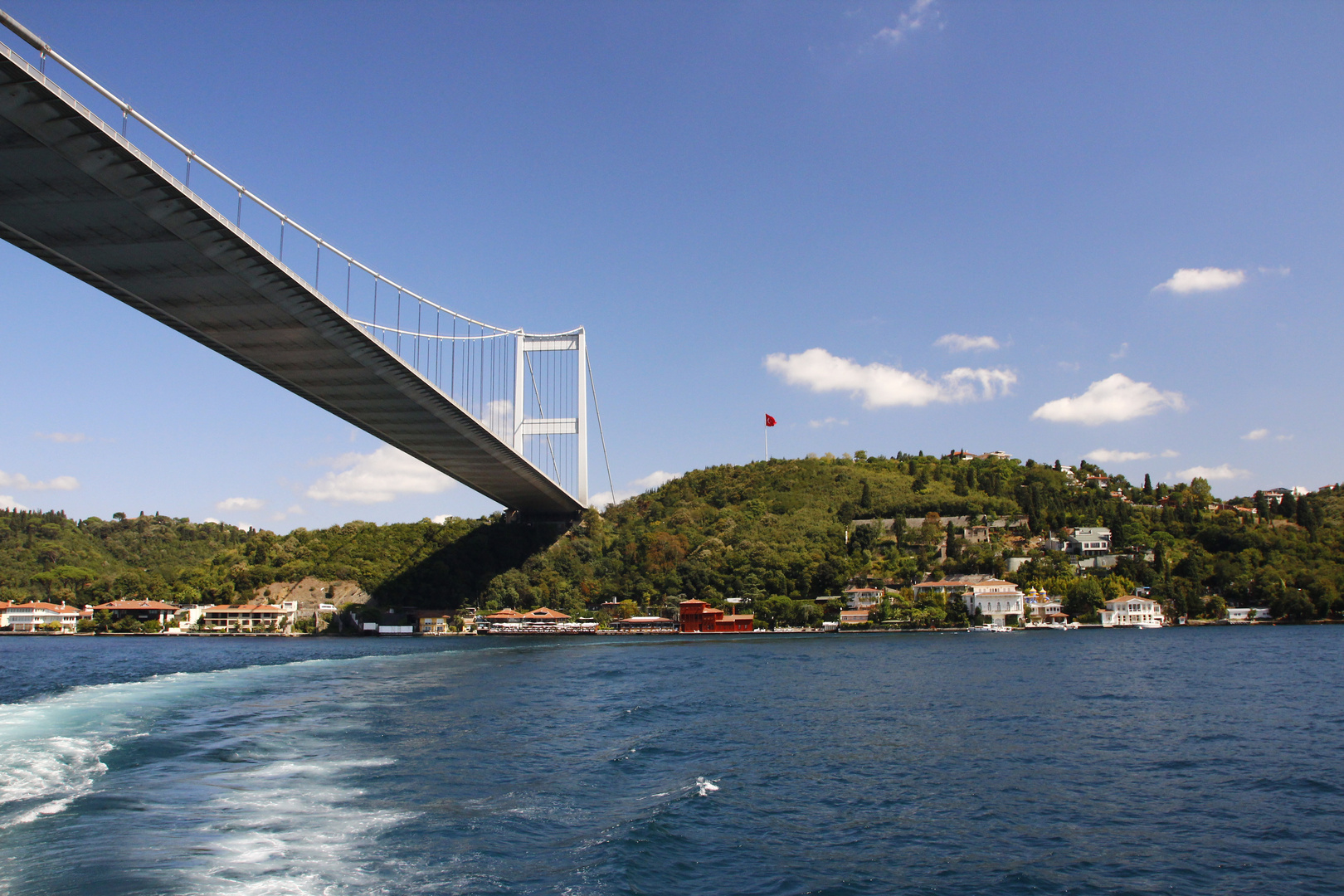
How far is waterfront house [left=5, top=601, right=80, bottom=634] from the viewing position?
58.0m

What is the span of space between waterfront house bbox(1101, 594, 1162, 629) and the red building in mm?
19448

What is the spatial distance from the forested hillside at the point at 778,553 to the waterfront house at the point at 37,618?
390 cm

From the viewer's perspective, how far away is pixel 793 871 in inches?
240

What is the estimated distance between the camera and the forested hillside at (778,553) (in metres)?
50.6

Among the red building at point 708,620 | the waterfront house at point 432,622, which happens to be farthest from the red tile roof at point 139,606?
the red building at point 708,620

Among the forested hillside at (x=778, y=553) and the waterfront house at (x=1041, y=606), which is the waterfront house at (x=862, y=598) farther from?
the waterfront house at (x=1041, y=606)

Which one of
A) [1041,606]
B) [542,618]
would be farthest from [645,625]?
[1041,606]

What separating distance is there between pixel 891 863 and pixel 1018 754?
15.1ft

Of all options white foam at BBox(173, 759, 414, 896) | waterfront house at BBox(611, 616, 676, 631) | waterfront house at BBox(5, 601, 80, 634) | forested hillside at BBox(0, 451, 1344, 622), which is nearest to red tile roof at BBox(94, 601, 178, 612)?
forested hillside at BBox(0, 451, 1344, 622)

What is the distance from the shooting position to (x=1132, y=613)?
47.4 metres

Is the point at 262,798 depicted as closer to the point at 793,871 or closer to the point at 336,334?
the point at 793,871

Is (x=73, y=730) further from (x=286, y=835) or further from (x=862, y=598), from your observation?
(x=862, y=598)

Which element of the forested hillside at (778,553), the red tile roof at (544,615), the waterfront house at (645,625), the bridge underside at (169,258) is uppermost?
the bridge underside at (169,258)

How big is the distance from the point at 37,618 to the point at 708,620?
45350mm
